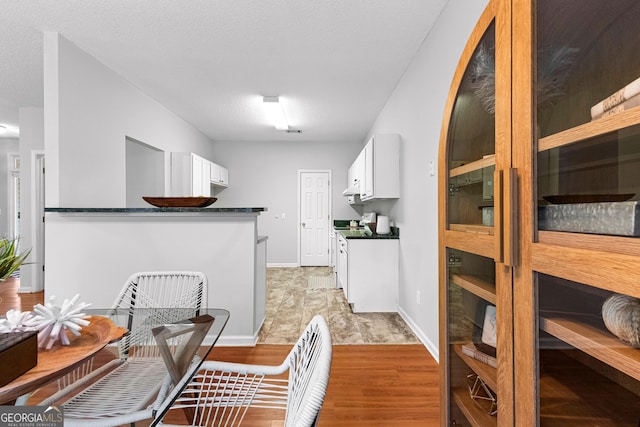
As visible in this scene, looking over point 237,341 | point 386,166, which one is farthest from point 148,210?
point 386,166

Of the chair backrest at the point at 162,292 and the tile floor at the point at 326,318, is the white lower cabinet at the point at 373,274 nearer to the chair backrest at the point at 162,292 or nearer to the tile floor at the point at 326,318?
the tile floor at the point at 326,318

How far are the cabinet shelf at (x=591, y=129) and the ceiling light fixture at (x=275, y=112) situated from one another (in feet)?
12.8

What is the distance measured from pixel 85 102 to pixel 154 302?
2.35m

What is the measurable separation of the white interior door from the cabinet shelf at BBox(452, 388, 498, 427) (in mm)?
5874

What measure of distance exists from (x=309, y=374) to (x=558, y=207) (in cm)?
72

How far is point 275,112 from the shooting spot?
16.1 ft

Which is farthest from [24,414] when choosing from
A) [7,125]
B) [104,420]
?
[7,125]

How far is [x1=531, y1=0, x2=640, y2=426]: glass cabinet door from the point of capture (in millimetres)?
587

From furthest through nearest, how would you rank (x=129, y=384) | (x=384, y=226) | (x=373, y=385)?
1. (x=384, y=226)
2. (x=373, y=385)
3. (x=129, y=384)

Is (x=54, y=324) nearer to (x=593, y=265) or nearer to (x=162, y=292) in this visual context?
(x=162, y=292)

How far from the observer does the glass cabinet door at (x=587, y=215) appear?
59cm

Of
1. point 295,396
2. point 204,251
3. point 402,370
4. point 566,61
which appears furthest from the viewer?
point 204,251

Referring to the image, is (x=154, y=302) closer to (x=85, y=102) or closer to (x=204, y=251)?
(x=204, y=251)

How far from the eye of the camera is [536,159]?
0.77 metres
